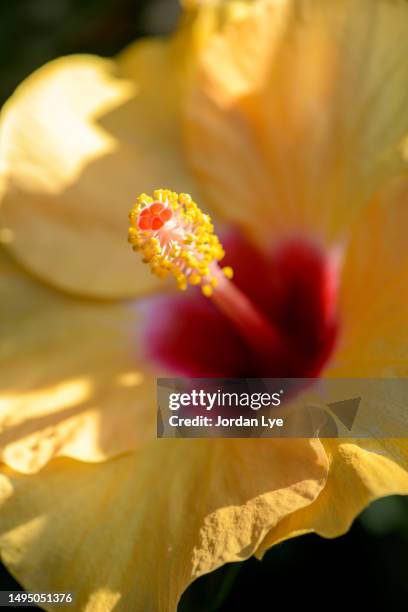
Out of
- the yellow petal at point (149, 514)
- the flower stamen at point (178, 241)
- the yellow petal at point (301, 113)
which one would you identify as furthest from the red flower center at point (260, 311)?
the yellow petal at point (149, 514)

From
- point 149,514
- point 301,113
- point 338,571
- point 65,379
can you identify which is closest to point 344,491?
point 149,514

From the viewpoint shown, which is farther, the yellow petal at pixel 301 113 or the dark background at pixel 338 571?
the dark background at pixel 338 571

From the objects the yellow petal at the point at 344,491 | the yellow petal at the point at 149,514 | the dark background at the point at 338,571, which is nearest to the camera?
the yellow petal at the point at 344,491

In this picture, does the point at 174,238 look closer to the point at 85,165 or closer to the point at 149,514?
the point at 85,165

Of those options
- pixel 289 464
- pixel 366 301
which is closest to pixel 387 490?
pixel 289 464

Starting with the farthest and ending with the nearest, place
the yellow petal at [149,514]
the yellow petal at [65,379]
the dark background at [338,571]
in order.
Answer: the dark background at [338,571]
the yellow petal at [65,379]
the yellow petal at [149,514]

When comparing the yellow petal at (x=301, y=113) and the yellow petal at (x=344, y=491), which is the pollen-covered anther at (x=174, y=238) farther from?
the yellow petal at (x=344, y=491)
